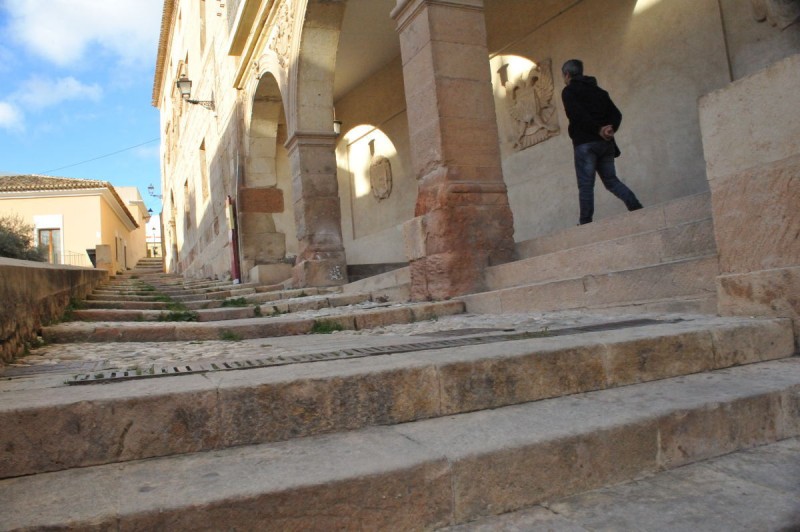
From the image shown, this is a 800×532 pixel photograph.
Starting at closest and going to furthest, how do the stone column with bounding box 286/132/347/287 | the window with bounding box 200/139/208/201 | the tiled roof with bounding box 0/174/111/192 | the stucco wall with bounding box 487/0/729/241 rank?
1. the stucco wall with bounding box 487/0/729/241
2. the stone column with bounding box 286/132/347/287
3. the window with bounding box 200/139/208/201
4. the tiled roof with bounding box 0/174/111/192

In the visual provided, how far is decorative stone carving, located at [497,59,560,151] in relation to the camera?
823cm

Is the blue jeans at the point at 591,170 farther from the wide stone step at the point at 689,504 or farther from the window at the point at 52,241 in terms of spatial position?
the window at the point at 52,241

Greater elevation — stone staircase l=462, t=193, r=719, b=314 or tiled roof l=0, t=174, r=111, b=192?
tiled roof l=0, t=174, r=111, b=192

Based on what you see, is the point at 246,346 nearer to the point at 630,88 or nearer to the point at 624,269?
the point at 624,269

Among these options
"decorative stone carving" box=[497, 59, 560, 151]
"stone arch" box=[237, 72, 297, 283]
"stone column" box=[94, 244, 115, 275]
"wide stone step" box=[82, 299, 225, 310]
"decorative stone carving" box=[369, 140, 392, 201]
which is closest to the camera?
"wide stone step" box=[82, 299, 225, 310]

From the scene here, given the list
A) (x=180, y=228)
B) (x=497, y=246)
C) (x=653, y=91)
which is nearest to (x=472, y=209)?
(x=497, y=246)

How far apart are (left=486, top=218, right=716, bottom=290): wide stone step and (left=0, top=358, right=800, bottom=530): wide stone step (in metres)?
1.55

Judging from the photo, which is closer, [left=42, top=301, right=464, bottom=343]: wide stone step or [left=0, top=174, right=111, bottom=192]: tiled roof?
[left=42, top=301, right=464, bottom=343]: wide stone step

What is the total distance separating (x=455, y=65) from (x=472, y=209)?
1.26 m

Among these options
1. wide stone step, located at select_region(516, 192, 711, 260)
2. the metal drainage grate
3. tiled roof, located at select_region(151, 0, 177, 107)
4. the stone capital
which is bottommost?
the metal drainage grate

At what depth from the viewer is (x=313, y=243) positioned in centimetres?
884

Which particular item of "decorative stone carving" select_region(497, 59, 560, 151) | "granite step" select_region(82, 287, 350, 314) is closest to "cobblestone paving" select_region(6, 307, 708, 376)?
"granite step" select_region(82, 287, 350, 314)

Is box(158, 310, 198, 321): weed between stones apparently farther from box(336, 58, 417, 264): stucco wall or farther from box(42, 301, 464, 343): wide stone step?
box(336, 58, 417, 264): stucco wall

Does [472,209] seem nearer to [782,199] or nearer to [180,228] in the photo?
[782,199]
